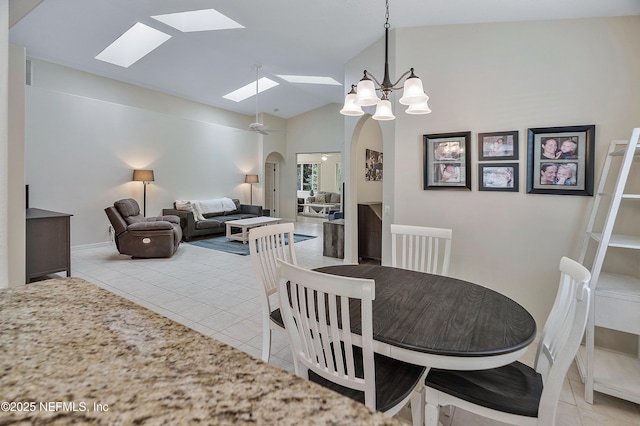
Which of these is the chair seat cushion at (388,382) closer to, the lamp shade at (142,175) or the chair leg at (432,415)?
the chair leg at (432,415)

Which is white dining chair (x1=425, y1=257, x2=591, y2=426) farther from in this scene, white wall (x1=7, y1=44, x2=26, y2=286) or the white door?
the white door

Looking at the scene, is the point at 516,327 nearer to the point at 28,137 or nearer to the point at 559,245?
the point at 559,245

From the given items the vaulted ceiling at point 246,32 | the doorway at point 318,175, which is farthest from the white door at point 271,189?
the vaulted ceiling at point 246,32

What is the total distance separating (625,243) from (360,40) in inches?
126

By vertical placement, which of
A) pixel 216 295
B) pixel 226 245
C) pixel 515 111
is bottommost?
pixel 216 295

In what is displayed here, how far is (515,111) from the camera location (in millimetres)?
2748

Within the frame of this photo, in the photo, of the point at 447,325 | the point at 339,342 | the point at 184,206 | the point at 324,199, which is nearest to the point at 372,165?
the point at 184,206

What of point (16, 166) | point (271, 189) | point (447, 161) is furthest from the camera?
point (271, 189)

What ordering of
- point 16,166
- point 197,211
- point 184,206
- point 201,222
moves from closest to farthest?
point 16,166 → point 201,222 → point 184,206 → point 197,211

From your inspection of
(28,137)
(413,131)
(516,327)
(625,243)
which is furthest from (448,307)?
(28,137)

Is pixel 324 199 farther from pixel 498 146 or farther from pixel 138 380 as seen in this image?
pixel 138 380

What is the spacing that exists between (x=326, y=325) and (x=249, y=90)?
7.60 meters

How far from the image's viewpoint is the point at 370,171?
631 cm

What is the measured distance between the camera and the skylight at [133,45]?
5.22 metres
